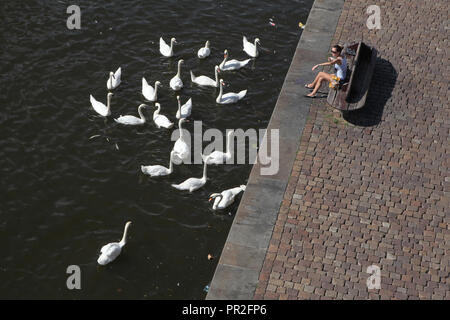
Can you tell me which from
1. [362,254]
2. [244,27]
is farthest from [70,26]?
[362,254]

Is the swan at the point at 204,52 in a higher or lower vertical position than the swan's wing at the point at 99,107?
higher

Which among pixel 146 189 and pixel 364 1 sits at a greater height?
pixel 364 1

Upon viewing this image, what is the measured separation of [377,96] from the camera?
16.9m

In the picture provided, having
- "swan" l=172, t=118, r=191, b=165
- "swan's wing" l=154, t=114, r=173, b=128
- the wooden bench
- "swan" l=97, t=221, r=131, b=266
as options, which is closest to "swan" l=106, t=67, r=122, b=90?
"swan's wing" l=154, t=114, r=173, b=128

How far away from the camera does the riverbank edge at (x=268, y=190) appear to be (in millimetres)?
12267

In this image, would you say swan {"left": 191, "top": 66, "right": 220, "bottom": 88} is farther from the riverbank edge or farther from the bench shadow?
the bench shadow

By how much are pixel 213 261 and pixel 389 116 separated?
643 cm

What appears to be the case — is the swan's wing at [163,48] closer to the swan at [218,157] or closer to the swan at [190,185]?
the swan at [218,157]

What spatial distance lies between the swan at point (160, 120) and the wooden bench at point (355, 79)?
4.20 meters

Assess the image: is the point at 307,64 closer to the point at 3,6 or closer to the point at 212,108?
the point at 212,108

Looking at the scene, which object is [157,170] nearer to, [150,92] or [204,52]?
[150,92]

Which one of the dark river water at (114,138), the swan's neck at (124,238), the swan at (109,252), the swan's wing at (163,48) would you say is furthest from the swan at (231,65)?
the swan at (109,252)

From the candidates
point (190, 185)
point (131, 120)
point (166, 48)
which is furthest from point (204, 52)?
point (190, 185)

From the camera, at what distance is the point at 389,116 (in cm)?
1628
